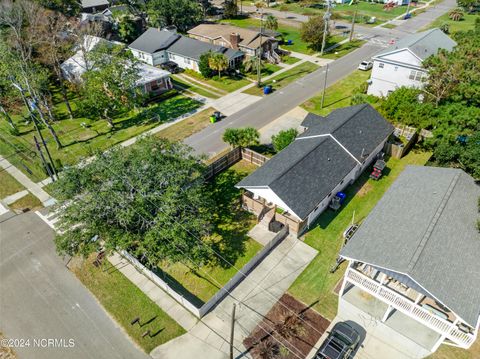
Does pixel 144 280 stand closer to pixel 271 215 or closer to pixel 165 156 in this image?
pixel 165 156

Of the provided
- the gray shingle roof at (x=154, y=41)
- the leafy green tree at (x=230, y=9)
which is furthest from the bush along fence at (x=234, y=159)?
the leafy green tree at (x=230, y=9)

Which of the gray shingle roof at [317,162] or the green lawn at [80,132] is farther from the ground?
the gray shingle roof at [317,162]

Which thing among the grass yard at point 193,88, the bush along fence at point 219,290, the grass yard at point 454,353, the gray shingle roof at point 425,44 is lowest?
the grass yard at point 454,353

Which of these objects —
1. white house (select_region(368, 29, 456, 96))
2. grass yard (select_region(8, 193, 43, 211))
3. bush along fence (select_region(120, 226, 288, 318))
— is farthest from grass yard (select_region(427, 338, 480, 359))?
grass yard (select_region(8, 193, 43, 211))

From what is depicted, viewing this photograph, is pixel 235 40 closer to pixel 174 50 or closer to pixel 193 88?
pixel 174 50

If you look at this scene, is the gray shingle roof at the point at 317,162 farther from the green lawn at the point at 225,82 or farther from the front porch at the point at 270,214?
the green lawn at the point at 225,82

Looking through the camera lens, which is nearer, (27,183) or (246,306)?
(246,306)

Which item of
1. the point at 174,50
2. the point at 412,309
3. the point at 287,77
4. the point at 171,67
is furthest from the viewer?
the point at 174,50

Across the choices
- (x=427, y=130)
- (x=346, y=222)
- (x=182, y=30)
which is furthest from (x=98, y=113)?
(x=182, y=30)

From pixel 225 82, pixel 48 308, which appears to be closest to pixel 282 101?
pixel 225 82
